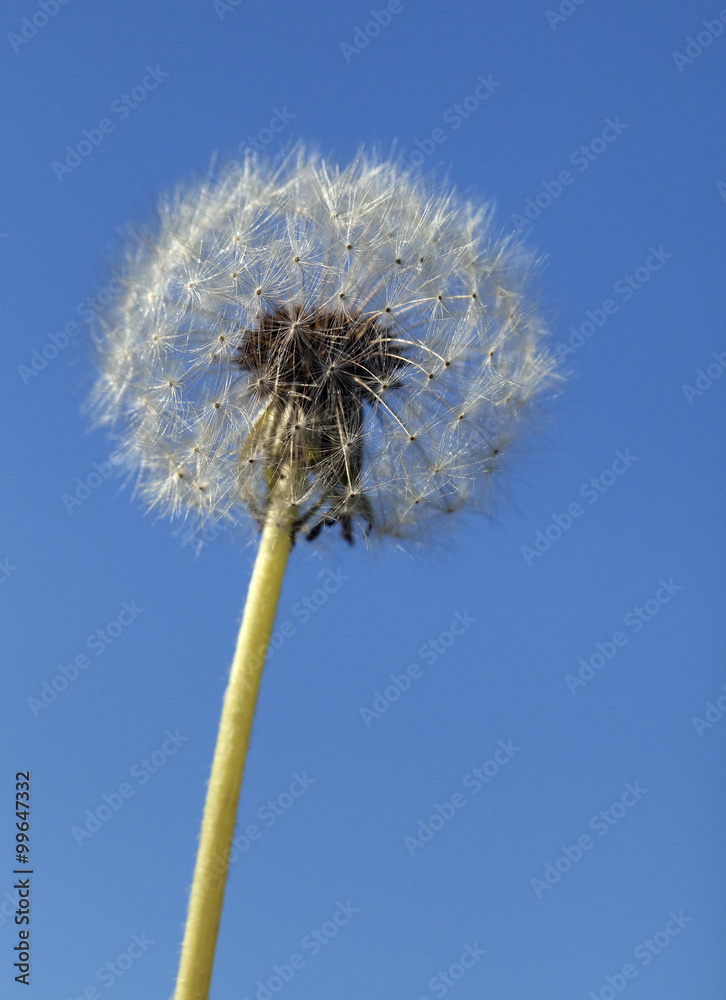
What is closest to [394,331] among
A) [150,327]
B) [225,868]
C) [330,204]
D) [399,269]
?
[399,269]

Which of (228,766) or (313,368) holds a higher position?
(313,368)

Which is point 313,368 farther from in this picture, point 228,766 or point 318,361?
point 228,766

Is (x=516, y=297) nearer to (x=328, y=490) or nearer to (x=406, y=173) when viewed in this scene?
(x=406, y=173)

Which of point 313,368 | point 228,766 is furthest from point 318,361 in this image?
point 228,766

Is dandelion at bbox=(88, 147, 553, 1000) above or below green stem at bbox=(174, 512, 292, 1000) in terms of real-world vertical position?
above
